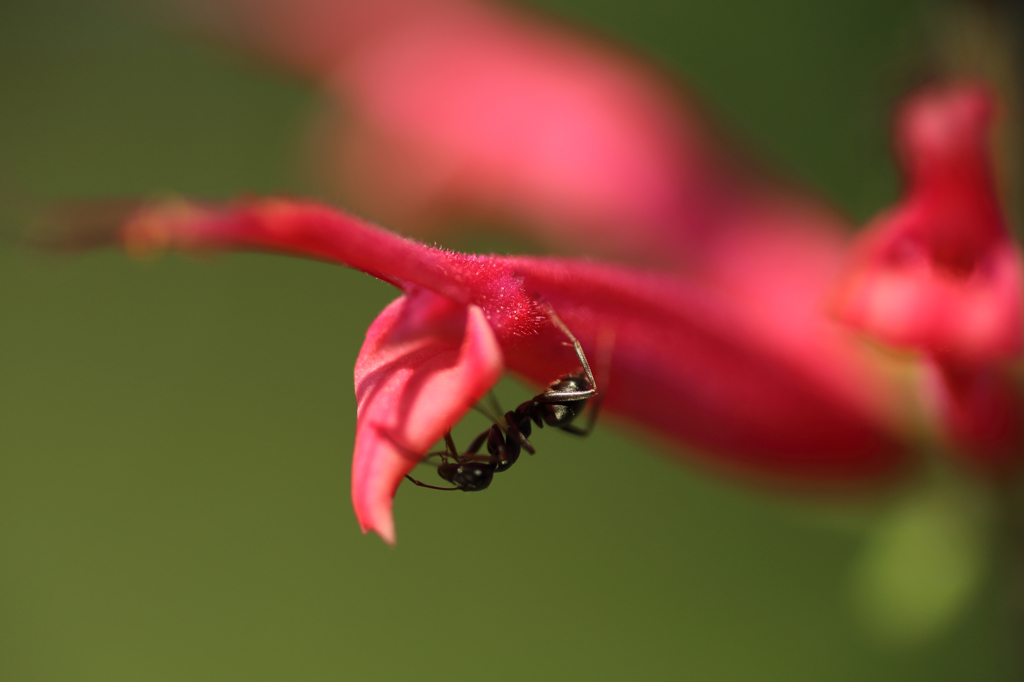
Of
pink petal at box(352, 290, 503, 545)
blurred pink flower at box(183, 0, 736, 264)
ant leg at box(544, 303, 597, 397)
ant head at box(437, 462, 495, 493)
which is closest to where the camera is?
pink petal at box(352, 290, 503, 545)

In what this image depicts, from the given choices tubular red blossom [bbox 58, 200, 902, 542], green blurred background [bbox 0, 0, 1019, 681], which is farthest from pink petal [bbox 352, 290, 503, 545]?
green blurred background [bbox 0, 0, 1019, 681]

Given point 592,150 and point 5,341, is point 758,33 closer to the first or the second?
point 592,150

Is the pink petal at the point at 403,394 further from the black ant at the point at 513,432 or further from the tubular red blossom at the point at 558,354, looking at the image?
the black ant at the point at 513,432

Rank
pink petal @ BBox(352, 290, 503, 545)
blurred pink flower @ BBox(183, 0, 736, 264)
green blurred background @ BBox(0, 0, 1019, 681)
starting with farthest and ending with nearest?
green blurred background @ BBox(0, 0, 1019, 681), blurred pink flower @ BBox(183, 0, 736, 264), pink petal @ BBox(352, 290, 503, 545)

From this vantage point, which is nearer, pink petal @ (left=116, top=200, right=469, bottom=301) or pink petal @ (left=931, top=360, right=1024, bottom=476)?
pink petal @ (left=116, top=200, right=469, bottom=301)

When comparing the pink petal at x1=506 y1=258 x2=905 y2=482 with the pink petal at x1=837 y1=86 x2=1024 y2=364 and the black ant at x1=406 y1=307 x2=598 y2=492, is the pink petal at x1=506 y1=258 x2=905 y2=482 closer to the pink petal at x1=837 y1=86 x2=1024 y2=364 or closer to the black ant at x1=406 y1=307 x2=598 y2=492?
the black ant at x1=406 y1=307 x2=598 y2=492

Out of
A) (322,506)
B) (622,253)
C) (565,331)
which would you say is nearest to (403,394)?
(565,331)

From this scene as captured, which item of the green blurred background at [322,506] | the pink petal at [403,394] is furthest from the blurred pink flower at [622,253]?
the green blurred background at [322,506]

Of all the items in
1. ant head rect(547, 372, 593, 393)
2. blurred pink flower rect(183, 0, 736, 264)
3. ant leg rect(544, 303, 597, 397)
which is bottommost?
ant leg rect(544, 303, 597, 397)
